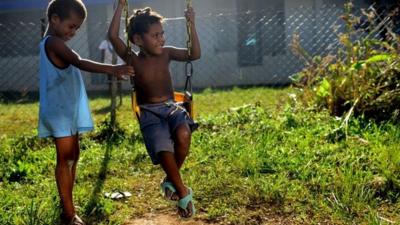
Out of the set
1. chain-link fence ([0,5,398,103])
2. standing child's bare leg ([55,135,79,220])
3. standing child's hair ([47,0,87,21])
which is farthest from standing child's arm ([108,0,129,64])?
chain-link fence ([0,5,398,103])

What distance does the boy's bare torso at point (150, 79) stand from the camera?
3352 mm

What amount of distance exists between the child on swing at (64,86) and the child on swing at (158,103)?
26cm

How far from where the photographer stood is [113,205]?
12.3ft

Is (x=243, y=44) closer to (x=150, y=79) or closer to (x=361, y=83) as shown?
(x=361, y=83)

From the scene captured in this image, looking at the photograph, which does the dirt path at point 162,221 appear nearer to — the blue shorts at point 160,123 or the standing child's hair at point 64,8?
the blue shorts at point 160,123

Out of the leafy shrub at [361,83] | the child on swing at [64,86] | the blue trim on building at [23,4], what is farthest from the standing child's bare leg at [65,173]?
the blue trim on building at [23,4]

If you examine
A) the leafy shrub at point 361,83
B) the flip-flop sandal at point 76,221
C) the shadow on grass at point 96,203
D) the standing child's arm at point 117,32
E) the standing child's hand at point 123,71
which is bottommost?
the shadow on grass at point 96,203

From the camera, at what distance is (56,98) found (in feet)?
10.7

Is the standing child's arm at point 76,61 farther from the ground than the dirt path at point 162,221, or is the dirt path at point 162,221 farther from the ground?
the standing child's arm at point 76,61

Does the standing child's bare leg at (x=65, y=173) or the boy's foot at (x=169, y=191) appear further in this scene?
the standing child's bare leg at (x=65, y=173)

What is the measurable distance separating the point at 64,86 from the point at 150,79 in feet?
1.83

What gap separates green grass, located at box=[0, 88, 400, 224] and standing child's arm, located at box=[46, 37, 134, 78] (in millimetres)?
1062

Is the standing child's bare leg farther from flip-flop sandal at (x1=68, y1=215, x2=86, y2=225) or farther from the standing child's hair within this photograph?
the standing child's hair

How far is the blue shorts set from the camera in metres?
3.16
